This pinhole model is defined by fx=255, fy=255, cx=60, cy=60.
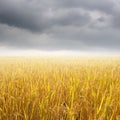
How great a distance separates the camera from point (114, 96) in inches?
145

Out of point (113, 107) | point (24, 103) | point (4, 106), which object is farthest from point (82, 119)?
point (4, 106)

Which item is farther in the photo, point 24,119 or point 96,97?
point 96,97

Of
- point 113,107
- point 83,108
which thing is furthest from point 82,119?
point 113,107

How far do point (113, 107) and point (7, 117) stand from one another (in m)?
1.31

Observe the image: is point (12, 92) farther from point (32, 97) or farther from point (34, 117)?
point (34, 117)

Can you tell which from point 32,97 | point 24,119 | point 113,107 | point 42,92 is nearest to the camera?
point 24,119

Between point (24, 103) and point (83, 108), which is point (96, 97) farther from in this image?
point (24, 103)

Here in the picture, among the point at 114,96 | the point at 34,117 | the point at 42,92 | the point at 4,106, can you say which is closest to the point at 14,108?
the point at 4,106

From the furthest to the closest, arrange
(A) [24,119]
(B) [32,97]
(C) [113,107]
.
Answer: (B) [32,97]
(C) [113,107]
(A) [24,119]

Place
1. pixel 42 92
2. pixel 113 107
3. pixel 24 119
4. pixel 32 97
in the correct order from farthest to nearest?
1. pixel 42 92
2. pixel 32 97
3. pixel 113 107
4. pixel 24 119

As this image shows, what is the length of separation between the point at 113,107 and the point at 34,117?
1.00 meters

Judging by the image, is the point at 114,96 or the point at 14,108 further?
the point at 114,96

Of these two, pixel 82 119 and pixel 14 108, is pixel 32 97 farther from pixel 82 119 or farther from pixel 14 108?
pixel 82 119

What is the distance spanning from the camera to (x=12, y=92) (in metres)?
Answer: 3.92
